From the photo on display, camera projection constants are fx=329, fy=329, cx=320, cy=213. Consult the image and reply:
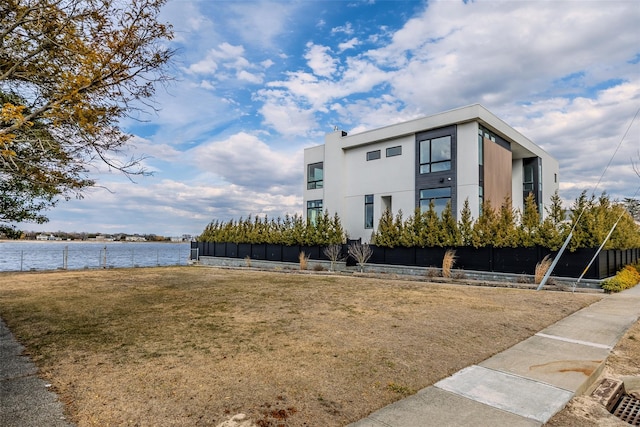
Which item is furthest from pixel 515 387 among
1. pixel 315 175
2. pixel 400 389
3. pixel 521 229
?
pixel 315 175

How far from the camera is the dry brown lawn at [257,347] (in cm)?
326

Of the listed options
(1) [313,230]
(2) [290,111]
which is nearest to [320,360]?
(2) [290,111]

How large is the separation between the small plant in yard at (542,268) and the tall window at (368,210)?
1114 cm

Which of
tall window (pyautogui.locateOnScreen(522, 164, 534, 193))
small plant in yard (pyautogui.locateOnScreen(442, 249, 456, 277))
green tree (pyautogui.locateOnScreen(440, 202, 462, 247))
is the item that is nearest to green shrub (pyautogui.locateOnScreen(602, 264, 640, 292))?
small plant in yard (pyautogui.locateOnScreen(442, 249, 456, 277))

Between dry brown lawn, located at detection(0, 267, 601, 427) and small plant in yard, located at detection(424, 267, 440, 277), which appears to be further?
small plant in yard, located at detection(424, 267, 440, 277)

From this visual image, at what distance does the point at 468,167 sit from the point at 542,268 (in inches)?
280

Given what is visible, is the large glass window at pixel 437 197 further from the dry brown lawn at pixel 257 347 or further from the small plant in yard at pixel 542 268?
the dry brown lawn at pixel 257 347

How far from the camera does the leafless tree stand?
812 inches

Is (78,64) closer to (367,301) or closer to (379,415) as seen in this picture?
(379,415)

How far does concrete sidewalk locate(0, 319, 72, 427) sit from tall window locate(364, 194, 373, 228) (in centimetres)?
2000

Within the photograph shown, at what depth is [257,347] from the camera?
508cm

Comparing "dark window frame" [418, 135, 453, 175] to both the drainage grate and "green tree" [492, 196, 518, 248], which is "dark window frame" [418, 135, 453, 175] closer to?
"green tree" [492, 196, 518, 248]

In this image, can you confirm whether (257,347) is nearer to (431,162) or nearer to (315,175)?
(431,162)

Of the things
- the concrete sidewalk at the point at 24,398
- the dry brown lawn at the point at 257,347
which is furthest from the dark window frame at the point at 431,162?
the concrete sidewalk at the point at 24,398
